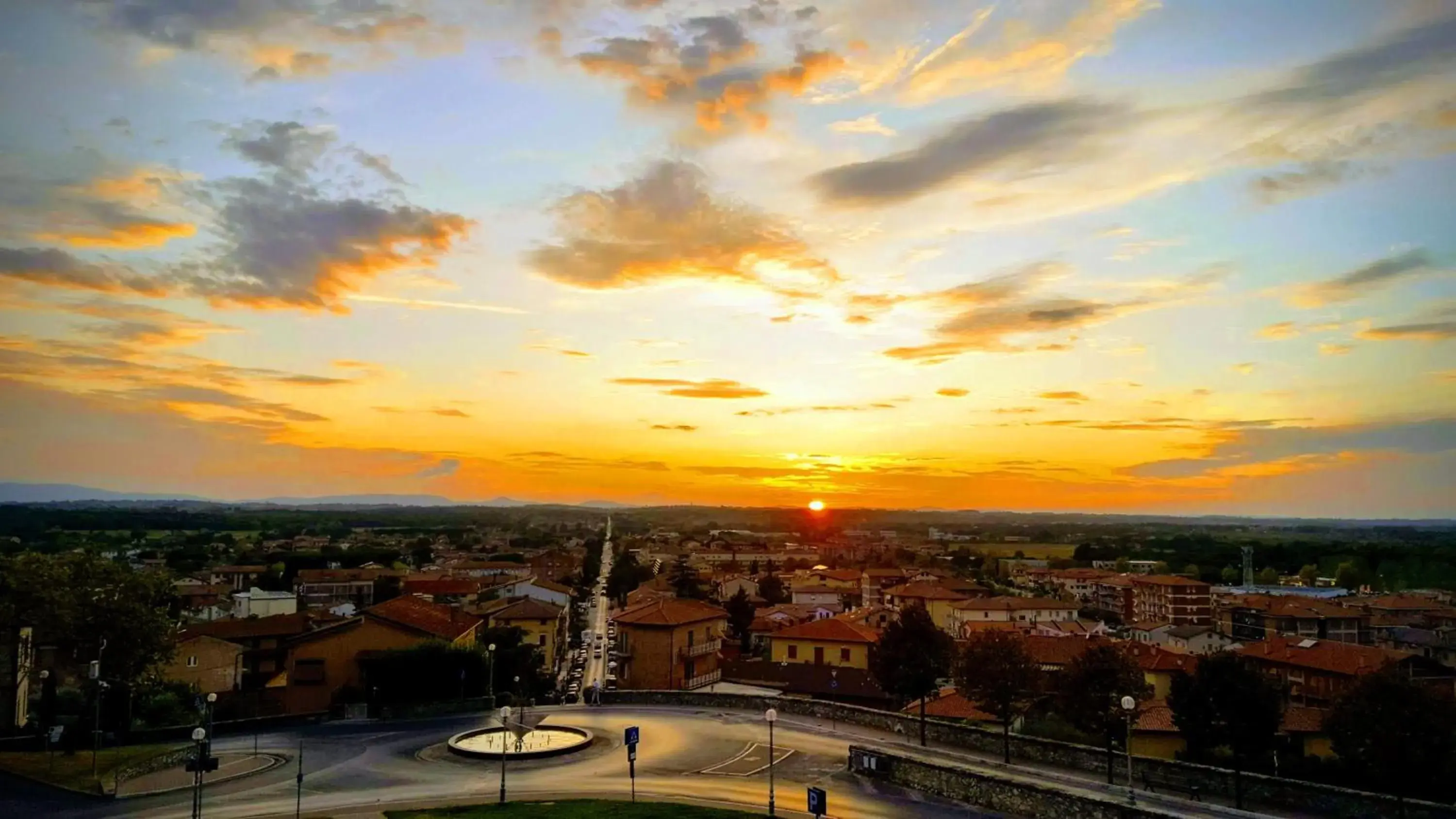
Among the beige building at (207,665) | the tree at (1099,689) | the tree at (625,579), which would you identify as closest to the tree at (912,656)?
the tree at (1099,689)

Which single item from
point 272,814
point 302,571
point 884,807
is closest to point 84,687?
point 272,814

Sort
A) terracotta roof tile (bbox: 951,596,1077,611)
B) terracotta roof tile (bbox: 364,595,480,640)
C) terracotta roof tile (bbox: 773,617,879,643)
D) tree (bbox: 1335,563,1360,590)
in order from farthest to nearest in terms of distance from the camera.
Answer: tree (bbox: 1335,563,1360,590), terracotta roof tile (bbox: 951,596,1077,611), terracotta roof tile (bbox: 773,617,879,643), terracotta roof tile (bbox: 364,595,480,640)

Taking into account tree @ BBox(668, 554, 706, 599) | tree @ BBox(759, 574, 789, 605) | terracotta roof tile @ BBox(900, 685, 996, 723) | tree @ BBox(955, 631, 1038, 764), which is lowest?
tree @ BBox(759, 574, 789, 605)

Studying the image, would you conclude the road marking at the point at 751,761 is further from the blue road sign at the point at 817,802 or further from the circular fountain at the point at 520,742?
the blue road sign at the point at 817,802

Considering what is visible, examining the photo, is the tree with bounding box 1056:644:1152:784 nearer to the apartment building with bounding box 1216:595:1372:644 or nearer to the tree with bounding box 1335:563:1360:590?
the apartment building with bounding box 1216:595:1372:644

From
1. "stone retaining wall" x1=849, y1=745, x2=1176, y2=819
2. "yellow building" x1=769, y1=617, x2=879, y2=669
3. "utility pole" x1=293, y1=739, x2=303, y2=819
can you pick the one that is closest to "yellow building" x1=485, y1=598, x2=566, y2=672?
"yellow building" x1=769, y1=617, x2=879, y2=669

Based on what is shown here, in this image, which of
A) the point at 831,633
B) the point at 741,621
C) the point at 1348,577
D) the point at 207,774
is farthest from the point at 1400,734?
the point at 1348,577

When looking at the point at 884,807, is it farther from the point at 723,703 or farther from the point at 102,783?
the point at 102,783
